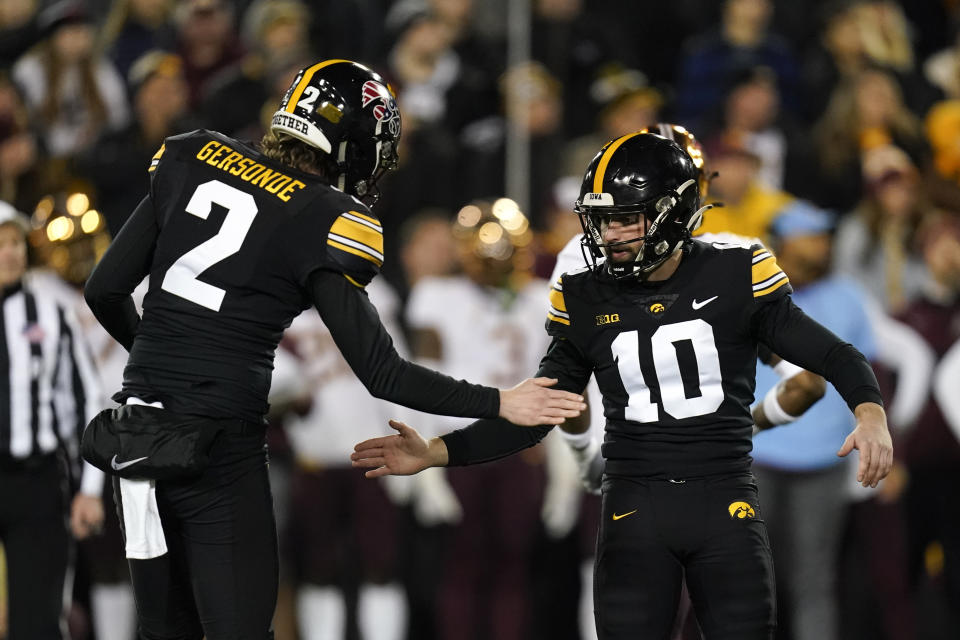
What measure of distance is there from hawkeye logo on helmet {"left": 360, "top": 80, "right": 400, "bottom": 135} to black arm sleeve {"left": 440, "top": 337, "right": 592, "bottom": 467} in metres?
0.76

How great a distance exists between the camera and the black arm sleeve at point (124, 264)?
381 centimetres

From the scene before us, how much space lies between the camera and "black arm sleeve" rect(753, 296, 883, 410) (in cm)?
365

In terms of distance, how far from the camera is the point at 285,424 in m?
6.82

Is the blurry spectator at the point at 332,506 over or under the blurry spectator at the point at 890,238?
under

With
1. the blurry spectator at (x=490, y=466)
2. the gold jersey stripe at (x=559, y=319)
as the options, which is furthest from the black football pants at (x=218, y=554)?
the blurry spectator at (x=490, y=466)

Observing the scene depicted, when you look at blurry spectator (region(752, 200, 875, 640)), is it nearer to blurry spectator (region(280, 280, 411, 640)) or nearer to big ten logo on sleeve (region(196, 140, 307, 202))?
blurry spectator (region(280, 280, 411, 640))

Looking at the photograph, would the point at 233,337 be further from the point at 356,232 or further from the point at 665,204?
the point at 665,204

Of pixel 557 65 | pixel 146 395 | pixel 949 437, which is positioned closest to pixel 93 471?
pixel 146 395

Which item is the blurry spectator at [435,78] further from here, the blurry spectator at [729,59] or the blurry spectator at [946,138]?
the blurry spectator at [946,138]

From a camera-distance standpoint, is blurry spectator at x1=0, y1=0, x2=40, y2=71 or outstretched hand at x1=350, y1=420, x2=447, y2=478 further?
blurry spectator at x1=0, y1=0, x2=40, y2=71

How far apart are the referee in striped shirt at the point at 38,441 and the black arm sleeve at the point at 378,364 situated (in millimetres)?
1896

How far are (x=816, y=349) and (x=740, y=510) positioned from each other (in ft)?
1.55

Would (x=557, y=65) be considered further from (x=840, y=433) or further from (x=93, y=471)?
(x=93, y=471)

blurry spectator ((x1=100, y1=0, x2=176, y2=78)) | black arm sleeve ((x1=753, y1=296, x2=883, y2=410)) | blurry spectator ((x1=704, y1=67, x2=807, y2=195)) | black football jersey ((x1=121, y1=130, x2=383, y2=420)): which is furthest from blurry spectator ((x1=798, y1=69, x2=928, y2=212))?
black football jersey ((x1=121, y1=130, x2=383, y2=420))
